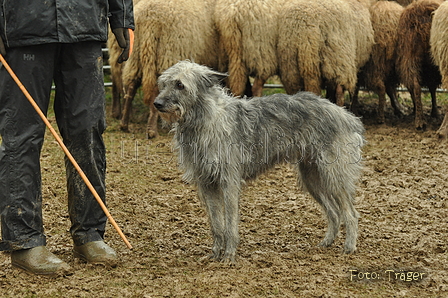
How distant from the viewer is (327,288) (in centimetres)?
390

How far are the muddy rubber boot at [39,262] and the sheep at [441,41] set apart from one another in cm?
601

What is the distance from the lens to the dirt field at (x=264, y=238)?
3.93 meters

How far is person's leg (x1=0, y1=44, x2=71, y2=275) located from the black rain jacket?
9cm

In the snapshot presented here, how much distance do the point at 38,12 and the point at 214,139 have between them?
1355 millimetres

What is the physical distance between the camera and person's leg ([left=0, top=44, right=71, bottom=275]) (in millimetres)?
4039

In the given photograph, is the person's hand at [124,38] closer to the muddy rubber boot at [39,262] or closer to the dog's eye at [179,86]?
the dog's eye at [179,86]

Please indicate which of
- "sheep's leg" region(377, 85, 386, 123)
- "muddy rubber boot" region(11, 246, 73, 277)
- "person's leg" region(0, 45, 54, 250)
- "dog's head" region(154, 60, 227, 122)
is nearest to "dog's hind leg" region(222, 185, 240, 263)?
"dog's head" region(154, 60, 227, 122)

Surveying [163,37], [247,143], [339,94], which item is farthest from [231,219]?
[339,94]

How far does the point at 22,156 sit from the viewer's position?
4055mm

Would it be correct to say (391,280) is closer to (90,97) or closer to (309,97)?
(309,97)

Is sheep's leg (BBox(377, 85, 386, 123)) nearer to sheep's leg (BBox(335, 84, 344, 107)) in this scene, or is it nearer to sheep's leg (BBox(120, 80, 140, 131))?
sheep's leg (BBox(335, 84, 344, 107))

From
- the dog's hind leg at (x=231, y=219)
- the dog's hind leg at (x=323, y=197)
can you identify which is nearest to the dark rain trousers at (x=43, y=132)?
the dog's hind leg at (x=231, y=219)

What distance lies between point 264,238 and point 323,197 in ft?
1.77

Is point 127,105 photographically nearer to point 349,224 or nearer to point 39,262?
point 349,224
